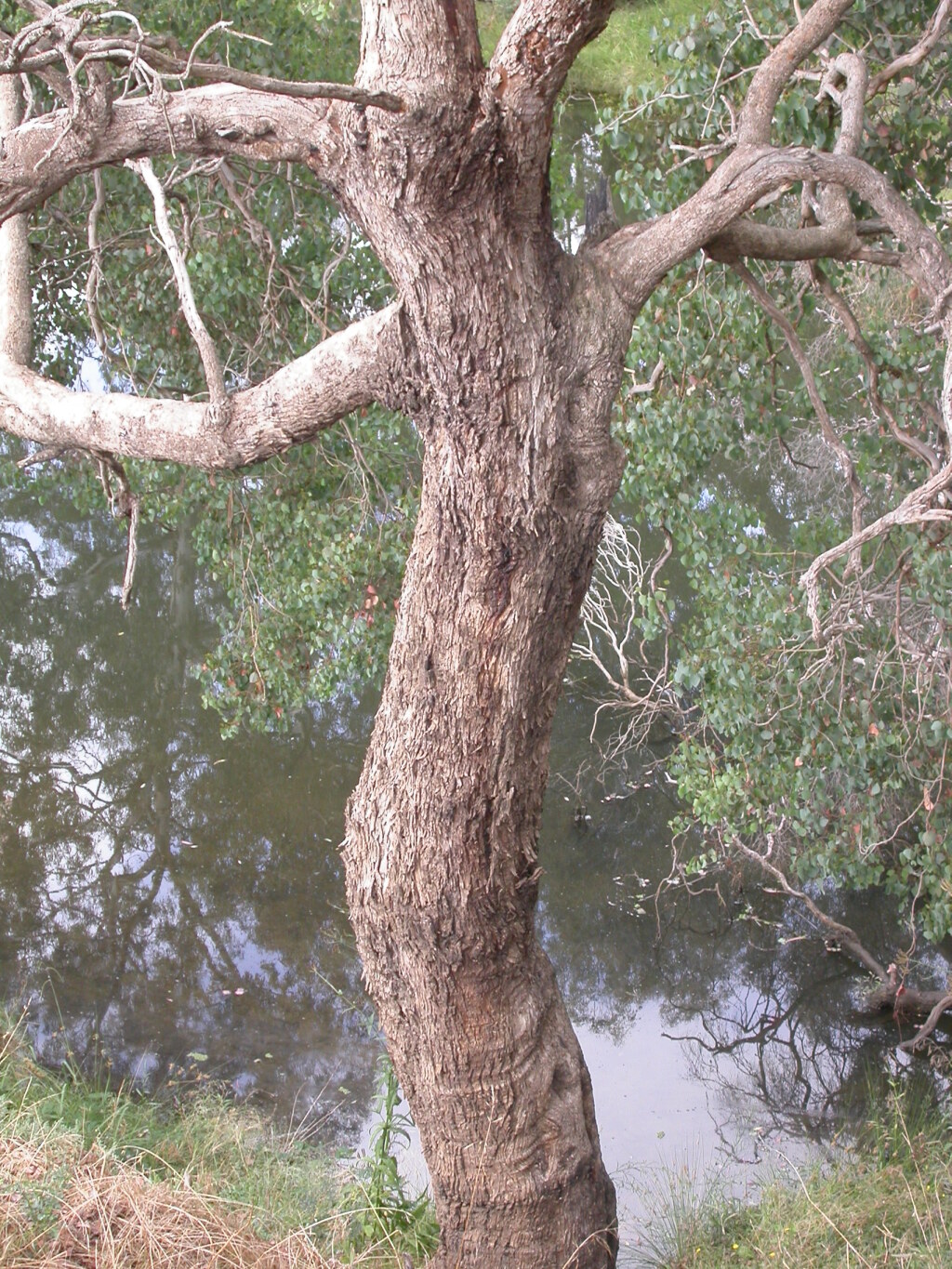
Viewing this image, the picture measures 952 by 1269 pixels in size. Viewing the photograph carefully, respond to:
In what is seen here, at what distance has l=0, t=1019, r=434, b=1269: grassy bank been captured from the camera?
2.86m

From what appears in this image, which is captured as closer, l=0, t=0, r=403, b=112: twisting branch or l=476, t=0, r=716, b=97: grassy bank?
l=0, t=0, r=403, b=112: twisting branch

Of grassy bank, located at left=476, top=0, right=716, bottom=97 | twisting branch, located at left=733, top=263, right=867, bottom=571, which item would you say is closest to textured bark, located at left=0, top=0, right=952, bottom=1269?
twisting branch, located at left=733, top=263, right=867, bottom=571

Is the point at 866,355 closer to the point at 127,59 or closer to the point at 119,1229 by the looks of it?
the point at 127,59

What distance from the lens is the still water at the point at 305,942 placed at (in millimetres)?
5914

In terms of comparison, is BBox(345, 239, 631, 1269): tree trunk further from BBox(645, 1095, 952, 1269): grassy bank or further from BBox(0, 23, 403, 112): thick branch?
BBox(645, 1095, 952, 1269): grassy bank

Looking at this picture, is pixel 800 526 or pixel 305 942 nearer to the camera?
pixel 800 526

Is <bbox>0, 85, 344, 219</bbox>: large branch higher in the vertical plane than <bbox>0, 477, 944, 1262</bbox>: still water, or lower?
higher

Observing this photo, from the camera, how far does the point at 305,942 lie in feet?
22.9

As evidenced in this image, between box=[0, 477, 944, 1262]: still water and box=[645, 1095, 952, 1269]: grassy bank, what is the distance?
33cm

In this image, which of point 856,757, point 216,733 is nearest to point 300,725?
point 216,733

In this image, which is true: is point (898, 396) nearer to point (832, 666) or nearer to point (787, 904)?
point (832, 666)

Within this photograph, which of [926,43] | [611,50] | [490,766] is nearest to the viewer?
[490,766]

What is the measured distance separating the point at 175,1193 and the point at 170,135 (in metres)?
2.50

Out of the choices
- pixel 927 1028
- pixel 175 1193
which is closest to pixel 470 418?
pixel 175 1193
